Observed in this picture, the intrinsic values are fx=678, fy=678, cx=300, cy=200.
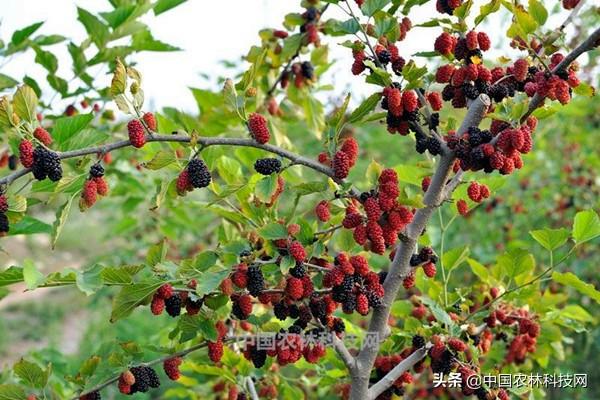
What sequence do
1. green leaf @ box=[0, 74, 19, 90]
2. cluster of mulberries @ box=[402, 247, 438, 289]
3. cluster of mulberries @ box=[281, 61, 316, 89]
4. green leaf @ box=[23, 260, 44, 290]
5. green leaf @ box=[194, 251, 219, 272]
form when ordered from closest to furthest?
green leaf @ box=[23, 260, 44, 290] < green leaf @ box=[194, 251, 219, 272] < cluster of mulberries @ box=[402, 247, 438, 289] < green leaf @ box=[0, 74, 19, 90] < cluster of mulberries @ box=[281, 61, 316, 89]

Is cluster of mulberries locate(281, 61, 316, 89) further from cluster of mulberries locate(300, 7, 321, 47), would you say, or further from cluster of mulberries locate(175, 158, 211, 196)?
cluster of mulberries locate(175, 158, 211, 196)

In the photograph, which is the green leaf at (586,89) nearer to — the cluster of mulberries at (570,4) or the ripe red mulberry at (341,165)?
the cluster of mulberries at (570,4)

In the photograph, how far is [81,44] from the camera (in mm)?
1818

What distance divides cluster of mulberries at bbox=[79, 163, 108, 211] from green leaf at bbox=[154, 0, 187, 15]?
0.74 m

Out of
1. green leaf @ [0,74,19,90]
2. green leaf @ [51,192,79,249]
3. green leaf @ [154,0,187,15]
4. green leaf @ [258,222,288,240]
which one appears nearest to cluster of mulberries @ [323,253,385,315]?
green leaf @ [258,222,288,240]

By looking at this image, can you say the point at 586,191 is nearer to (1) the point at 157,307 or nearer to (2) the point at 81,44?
(2) the point at 81,44

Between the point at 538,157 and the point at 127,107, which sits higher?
the point at 538,157

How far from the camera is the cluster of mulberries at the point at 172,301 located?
3.86ft

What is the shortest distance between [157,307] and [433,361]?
0.56m

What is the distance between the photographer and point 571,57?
1.16m

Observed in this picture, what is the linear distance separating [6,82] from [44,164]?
0.75 meters

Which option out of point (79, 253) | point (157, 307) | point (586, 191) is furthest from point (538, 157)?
point (79, 253)

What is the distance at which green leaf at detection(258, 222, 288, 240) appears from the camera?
1200mm

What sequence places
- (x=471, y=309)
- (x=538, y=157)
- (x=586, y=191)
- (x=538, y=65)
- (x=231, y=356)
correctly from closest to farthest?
(x=538, y=65)
(x=231, y=356)
(x=471, y=309)
(x=586, y=191)
(x=538, y=157)
